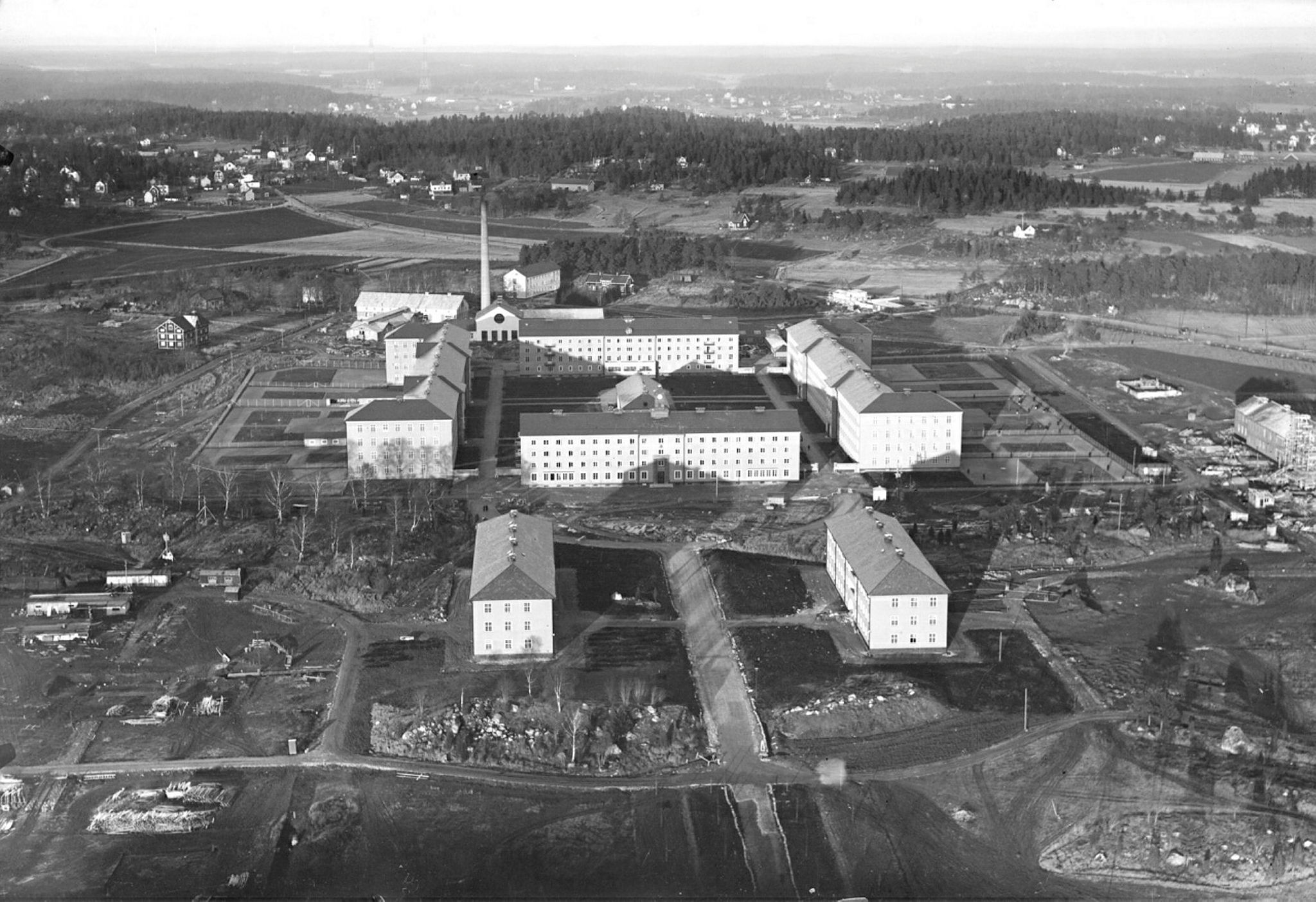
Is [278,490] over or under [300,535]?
over

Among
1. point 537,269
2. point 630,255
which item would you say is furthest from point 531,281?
point 630,255

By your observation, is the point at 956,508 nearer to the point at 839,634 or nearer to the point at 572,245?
the point at 839,634

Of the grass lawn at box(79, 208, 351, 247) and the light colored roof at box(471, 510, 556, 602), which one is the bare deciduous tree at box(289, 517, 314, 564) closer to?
the light colored roof at box(471, 510, 556, 602)

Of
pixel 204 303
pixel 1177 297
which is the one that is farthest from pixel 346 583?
pixel 1177 297

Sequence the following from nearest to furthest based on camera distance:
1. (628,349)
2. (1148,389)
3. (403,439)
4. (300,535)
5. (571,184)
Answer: (300,535) < (403,439) < (1148,389) < (628,349) < (571,184)

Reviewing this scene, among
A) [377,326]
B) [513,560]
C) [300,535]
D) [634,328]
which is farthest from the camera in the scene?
[377,326]

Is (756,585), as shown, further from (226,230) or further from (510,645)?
(226,230)

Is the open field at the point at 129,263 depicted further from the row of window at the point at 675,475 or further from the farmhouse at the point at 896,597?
the farmhouse at the point at 896,597
